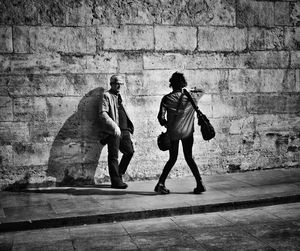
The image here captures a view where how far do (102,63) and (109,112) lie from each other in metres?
0.97

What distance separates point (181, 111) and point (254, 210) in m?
1.84

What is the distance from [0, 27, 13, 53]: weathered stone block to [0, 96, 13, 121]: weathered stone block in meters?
0.82

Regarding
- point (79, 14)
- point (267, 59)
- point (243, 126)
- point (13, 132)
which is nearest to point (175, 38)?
point (79, 14)

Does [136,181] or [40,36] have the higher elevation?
[40,36]

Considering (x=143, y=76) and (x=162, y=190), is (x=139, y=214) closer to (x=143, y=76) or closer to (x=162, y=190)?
(x=162, y=190)

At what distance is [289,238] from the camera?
15.8ft

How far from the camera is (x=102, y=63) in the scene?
7.79 metres

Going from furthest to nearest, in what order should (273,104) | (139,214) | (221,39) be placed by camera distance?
(273,104) < (221,39) < (139,214)

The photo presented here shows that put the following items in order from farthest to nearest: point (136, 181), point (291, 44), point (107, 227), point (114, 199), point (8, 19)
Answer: point (291, 44), point (136, 181), point (8, 19), point (114, 199), point (107, 227)

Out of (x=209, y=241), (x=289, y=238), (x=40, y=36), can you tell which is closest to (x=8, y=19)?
(x=40, y=36)

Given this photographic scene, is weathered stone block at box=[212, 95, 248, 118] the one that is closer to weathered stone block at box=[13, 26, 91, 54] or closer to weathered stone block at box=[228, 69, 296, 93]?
weathered stone block at box=[228, 69, 296, 93]

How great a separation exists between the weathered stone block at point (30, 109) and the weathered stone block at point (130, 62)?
1536mm

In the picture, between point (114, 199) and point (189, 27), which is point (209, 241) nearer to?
point (114, 199)

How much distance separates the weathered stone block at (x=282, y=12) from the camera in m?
8.63
